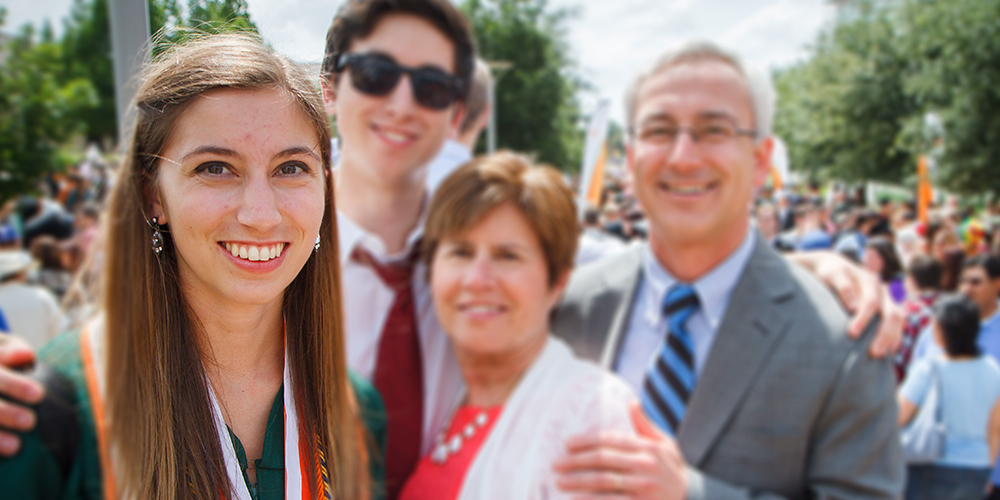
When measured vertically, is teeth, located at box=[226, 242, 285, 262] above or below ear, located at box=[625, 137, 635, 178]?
below

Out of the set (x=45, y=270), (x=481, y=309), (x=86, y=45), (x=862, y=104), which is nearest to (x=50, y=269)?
(x=45, y=270)

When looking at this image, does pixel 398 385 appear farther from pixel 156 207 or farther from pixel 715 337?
pixel 156 207

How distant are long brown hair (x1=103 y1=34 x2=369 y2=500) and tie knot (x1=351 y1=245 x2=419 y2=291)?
1909 millimetres

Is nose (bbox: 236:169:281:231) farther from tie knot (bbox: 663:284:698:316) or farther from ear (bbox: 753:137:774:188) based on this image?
ear (bbox: 753:137:774:188)

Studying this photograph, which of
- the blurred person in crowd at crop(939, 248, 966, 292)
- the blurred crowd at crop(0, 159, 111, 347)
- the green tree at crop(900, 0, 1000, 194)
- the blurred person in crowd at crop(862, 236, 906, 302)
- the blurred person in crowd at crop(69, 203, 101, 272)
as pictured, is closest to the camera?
the blurred crowd at crop(0, 159, 111, 347)

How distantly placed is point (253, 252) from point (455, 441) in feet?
6.20

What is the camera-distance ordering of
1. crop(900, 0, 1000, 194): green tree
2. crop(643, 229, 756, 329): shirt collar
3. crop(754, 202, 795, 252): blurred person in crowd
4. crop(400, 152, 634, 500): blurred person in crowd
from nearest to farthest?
crop(400, 152, 634, 500): blurred person in crowd
crop(643, 229, 756, 329): shirt collar
crop(754, 202, 795, 252): blurred person in crowd
crop(900, 0, 1000, 194): green tree

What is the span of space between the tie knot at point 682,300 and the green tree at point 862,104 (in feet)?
89.6

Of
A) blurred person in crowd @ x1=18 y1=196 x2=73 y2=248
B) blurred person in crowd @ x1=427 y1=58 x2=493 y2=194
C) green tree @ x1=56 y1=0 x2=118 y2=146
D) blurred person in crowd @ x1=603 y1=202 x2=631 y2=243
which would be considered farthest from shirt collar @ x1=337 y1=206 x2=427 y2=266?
blurred person in crowd @ x1=603 y1=202 x2=631 y2=243

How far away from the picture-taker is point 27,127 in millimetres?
3771

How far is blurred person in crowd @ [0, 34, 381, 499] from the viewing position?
1.38ft

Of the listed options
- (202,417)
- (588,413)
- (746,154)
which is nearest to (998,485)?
(746,154)

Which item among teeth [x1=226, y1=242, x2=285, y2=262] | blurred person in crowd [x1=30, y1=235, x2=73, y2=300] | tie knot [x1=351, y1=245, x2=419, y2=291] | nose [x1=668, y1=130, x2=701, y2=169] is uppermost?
nose [x1=668, y1=130, x2=701, y2=169]

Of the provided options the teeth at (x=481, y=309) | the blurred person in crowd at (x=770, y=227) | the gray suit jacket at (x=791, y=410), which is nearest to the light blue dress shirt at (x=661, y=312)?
the gray suit jacket at (x=791, y=410)
